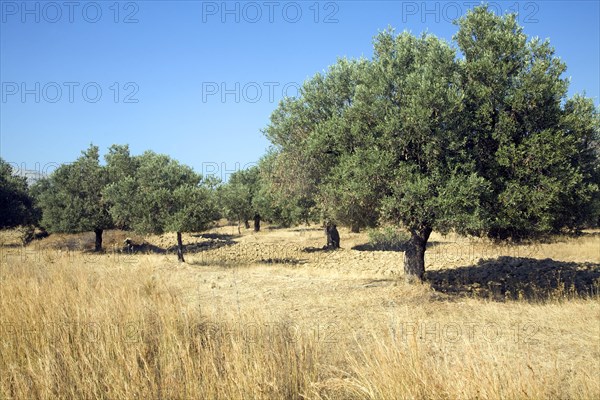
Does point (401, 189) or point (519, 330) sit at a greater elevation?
point (401, 189)

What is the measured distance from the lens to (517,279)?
19.5m

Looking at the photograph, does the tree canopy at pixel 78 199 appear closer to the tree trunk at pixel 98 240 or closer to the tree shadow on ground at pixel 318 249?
the tree trunk at pixel 98 240

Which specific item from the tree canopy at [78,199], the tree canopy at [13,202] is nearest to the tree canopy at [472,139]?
the tree canopy at [78,199]

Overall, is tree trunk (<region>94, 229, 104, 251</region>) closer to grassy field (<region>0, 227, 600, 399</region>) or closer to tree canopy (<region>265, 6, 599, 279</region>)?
grassy field (<region>0, 227, 600, 399</region>)

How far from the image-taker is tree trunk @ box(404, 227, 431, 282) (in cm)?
1672

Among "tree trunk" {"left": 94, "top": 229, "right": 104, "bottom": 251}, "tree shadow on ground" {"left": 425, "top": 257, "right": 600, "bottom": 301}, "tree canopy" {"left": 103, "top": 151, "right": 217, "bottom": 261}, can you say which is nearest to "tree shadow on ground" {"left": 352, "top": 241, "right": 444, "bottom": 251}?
"tree shadow on ground" {"left": 425, "top": 257, "right": 600, "bottom": 301}

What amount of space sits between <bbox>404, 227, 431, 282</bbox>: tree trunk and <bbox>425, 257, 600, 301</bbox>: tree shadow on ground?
34.3 inches

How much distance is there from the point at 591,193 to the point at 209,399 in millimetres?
15485

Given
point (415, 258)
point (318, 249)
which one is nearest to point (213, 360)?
point (415, 258)

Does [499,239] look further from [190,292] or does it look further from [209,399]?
[209,399]

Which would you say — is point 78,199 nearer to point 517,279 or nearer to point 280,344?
point 517,279

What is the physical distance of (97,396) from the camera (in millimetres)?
4676

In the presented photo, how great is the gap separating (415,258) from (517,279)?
6.24 m

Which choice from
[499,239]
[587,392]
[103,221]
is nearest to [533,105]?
[499,239]
